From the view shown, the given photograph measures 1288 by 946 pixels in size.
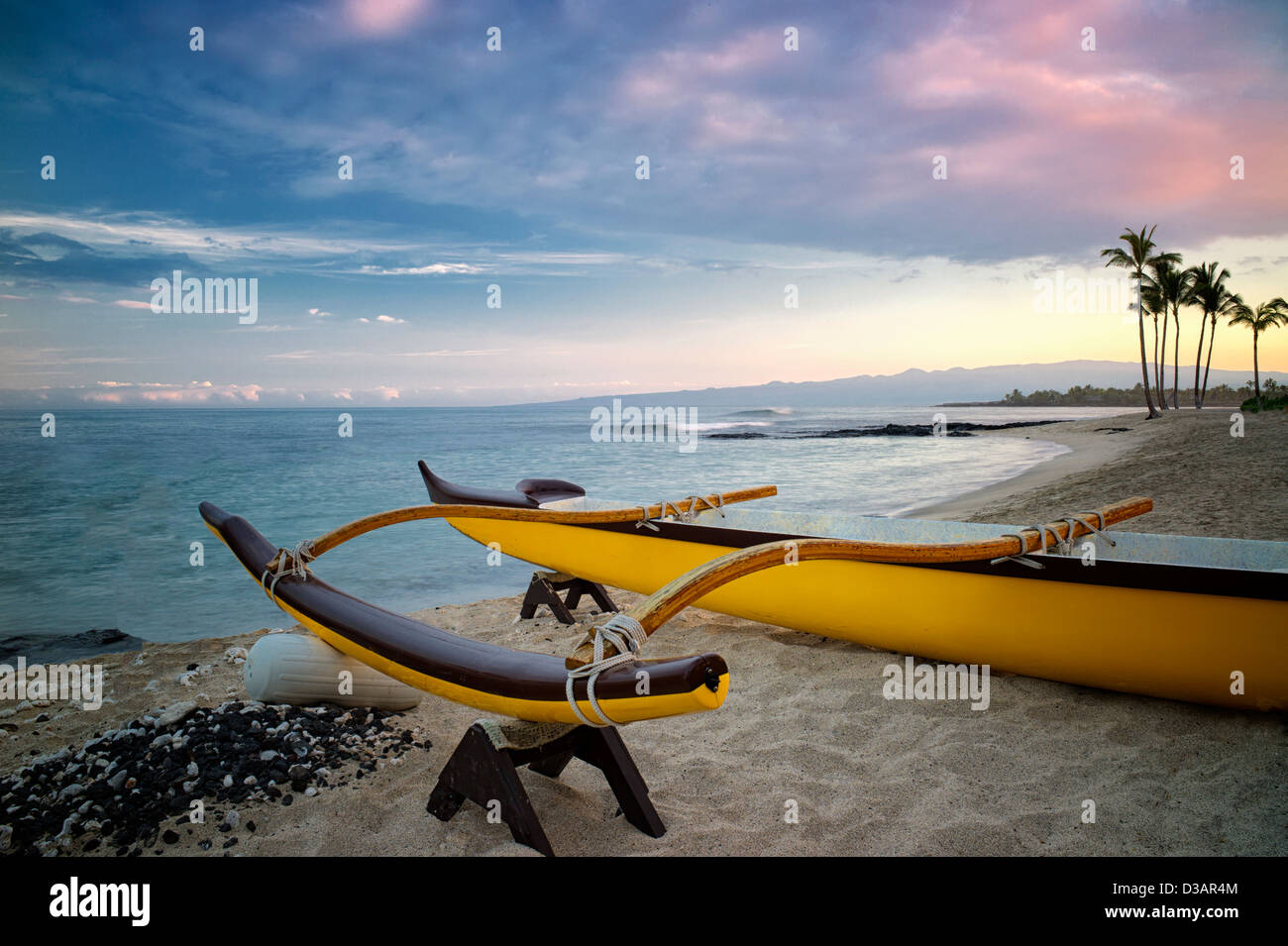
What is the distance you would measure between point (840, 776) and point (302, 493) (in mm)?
13671

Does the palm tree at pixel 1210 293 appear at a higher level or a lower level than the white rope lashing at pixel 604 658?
higher

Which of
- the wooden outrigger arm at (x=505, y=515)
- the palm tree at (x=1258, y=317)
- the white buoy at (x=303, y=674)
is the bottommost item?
the white buoy at (x=303, y=674)

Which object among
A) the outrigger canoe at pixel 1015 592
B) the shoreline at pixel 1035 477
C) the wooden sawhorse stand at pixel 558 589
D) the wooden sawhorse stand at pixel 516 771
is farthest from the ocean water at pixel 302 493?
the wooden sawhorse stand at pixel 516 771

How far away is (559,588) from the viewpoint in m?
4.88

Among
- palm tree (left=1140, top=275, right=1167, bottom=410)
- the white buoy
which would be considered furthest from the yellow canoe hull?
palm tree (left=1140, top=275, right=1167, bottom=410)

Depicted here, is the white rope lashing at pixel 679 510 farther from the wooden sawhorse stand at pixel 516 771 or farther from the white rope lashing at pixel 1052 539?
the wooden sawhorse stand at pixel 516 771

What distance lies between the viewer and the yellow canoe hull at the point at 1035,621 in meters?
2.67

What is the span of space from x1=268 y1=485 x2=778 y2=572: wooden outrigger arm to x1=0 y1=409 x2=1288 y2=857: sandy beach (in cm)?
86

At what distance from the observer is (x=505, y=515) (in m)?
4.02

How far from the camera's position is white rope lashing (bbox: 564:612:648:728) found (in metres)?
1.78

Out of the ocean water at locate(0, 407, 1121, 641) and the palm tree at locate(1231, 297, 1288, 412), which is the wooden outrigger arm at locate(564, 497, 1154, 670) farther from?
the palm tree at locate(1231, 297, 1288, 412)

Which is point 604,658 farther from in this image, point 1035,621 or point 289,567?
point 1035,621

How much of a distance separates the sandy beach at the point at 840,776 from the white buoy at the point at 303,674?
316mm
